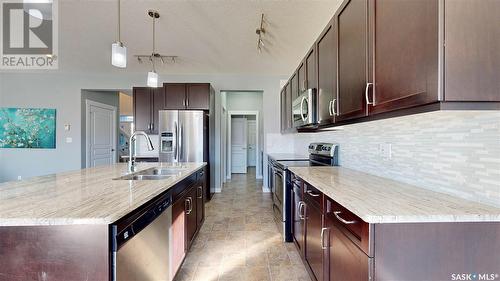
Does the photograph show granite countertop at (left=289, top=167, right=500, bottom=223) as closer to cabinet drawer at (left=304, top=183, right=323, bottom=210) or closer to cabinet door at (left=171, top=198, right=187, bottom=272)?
cabinet drawer at (left=304, top=183, right=323, bottom=210)

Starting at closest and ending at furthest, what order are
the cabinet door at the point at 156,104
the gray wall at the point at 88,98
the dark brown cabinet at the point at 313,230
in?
the dark brown cabinet at the point at 313,230 < the cabinet door at the point at 156,104 < the gray wall at the point at 88,98

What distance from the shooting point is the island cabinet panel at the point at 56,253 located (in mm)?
978

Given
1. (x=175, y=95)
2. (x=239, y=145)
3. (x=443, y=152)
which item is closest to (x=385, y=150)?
(x=443, y=152)

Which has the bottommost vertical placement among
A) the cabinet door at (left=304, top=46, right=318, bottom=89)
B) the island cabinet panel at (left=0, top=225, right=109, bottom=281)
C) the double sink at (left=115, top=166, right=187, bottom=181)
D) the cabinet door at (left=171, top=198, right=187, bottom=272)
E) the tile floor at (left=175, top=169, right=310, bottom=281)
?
the tile floor at (left=175, top=169, right=310, bottom=281)

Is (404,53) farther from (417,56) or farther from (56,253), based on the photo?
(56,253)

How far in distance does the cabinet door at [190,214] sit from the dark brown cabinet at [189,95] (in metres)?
2.36

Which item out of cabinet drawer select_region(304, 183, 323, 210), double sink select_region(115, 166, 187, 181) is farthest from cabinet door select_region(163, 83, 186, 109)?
→ cabinet drawer select_region(304, 183, 323, 210)

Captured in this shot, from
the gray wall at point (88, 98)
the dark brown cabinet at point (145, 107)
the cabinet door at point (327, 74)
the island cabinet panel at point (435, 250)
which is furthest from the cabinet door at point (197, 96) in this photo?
the island cabinet panel at point (435, 250)

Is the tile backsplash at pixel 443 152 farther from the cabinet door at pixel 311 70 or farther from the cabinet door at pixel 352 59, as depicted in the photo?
the cabinet door at pixel 311 70

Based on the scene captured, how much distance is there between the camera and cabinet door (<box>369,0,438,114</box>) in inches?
36.4

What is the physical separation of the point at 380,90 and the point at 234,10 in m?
1.99

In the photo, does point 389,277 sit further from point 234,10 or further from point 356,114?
point 234,10

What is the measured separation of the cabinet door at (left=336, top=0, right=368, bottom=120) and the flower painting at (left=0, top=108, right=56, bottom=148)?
5.85m


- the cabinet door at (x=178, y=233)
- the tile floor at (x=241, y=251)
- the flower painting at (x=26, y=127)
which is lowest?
the tile floor at (x=241, y=251)
